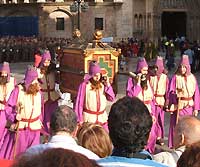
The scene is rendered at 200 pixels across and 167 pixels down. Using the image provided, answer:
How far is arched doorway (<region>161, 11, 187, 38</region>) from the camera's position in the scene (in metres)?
40.9

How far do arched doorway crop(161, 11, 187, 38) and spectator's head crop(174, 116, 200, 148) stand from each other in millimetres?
36410

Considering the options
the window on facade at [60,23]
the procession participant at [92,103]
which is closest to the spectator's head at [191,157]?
the procession participant at [92,103]

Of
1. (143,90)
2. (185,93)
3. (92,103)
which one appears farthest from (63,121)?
(185,93)

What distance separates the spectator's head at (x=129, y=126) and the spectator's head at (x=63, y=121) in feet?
3.21

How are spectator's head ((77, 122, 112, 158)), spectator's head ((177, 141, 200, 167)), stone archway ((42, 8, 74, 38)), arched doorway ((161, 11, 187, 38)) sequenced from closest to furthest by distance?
spectator's head ((177, 141, 200, 167)) < spectator's head ((77, 122, 112, 158)) < stone archway ((42, 8, 74, 38)) < arched doorway ((161, 11, 187, 38))

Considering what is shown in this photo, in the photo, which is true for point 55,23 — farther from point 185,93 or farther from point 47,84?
point 185,93

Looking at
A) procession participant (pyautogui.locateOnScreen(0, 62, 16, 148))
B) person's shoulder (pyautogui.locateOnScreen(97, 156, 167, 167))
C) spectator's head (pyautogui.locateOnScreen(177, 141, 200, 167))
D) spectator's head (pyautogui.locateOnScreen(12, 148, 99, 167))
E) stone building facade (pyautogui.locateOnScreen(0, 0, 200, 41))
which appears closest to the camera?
spectator's head (pyautogui.locateOnScreen(12, 148, 99, 167))

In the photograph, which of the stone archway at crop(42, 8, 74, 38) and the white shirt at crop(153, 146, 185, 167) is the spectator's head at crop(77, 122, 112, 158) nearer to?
the white shirt at crop(153, 146, 185, 167)

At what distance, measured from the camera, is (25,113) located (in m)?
9.13

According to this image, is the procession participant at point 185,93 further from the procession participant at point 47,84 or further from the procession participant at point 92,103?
the procession participant at point 47,84

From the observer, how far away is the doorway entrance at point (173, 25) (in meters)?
40.9

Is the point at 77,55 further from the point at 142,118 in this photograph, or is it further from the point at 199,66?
the point at 199,66

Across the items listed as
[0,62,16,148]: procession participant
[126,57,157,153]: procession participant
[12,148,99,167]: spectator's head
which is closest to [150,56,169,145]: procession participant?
[126,57,157,153]: procession participant

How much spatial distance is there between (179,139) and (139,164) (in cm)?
102
